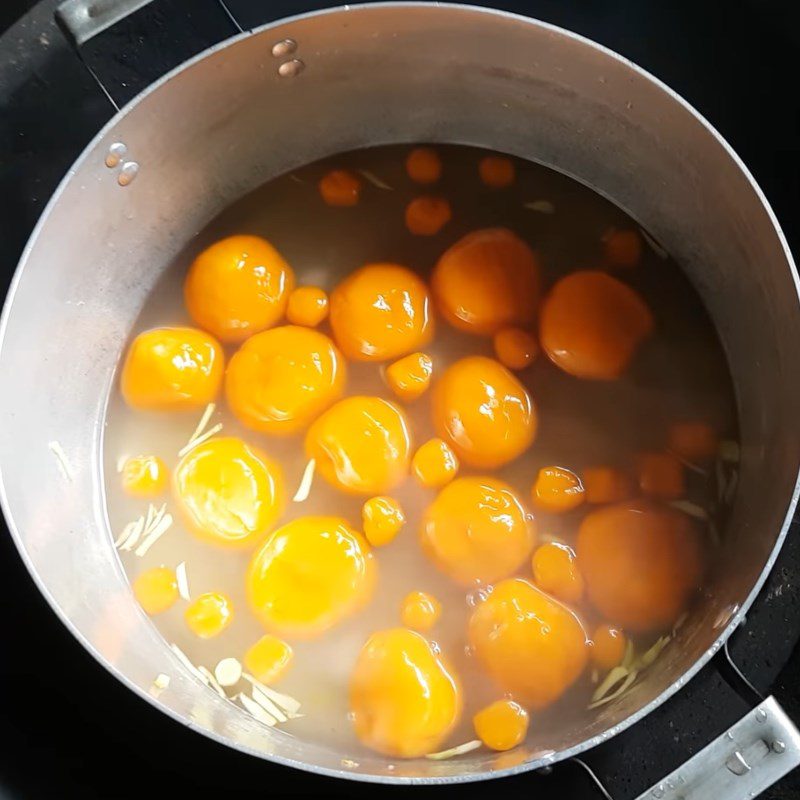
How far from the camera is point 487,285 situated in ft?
5.22

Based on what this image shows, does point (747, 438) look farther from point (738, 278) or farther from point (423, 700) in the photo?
point (423, 700)

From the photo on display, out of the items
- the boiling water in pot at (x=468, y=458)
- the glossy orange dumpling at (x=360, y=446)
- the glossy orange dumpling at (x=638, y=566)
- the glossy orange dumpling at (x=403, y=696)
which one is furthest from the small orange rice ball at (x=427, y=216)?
the glossy orange dumpling at (x=403, y=696)

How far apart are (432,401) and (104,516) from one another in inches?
24.5

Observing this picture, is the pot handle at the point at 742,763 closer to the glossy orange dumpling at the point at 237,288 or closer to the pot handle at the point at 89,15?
the glossy orange dumpling at the point at 237,288

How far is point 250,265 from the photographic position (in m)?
1.58

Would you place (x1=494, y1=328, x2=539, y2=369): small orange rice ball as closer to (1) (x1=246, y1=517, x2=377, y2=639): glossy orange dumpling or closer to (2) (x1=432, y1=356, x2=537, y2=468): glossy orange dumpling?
(2) (x1=432, y1=356, x2=537, y2=468): glossy orange dumpling

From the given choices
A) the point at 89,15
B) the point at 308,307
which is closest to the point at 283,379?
the point at 308,307

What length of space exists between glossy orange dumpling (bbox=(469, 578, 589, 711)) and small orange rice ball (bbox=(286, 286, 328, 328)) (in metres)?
0.59

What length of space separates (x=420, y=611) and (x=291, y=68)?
0.95 meters

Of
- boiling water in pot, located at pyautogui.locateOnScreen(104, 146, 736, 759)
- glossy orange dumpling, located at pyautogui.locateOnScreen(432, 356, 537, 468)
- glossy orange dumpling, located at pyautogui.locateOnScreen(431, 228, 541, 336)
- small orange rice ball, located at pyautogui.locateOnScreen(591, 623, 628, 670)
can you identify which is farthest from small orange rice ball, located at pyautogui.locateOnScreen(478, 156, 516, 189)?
small orange rice ball, located at pyautogui.locateOnScreen(591, 623, 628, 670)

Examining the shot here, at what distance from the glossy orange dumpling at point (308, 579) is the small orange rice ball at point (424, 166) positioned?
695 millimetres

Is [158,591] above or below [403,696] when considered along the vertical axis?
above

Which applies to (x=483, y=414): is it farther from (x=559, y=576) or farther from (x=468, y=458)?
(x=559, y=576)

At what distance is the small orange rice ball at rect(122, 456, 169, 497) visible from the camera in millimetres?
1536
